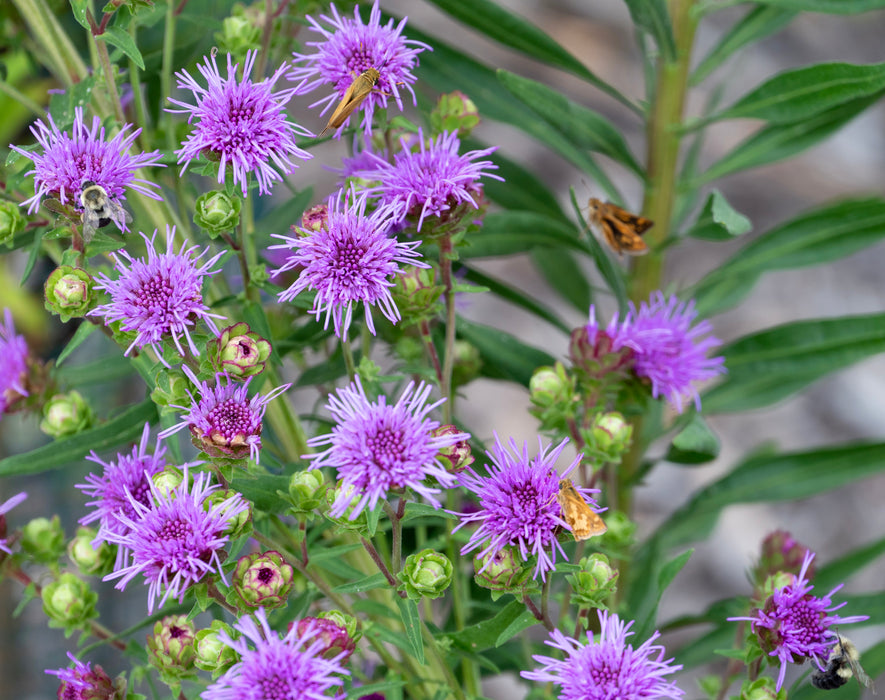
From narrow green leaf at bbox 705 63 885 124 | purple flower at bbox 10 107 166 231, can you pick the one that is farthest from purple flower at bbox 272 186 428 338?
narrow green leaf at bbox 705 63 885 124

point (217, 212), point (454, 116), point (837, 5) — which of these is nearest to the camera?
point (217, 212)

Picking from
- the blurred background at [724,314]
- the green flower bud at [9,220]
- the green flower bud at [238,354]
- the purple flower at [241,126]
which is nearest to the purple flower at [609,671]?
the green flower bud at [238,354]

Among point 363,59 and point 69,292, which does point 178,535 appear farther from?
point 363,59

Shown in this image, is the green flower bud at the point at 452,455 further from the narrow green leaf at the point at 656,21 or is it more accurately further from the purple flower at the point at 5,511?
the narrow green leaf at the point at 656,21

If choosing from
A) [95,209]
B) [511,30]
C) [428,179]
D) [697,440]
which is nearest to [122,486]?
[95,209]

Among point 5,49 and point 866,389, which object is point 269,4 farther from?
point 866,389
